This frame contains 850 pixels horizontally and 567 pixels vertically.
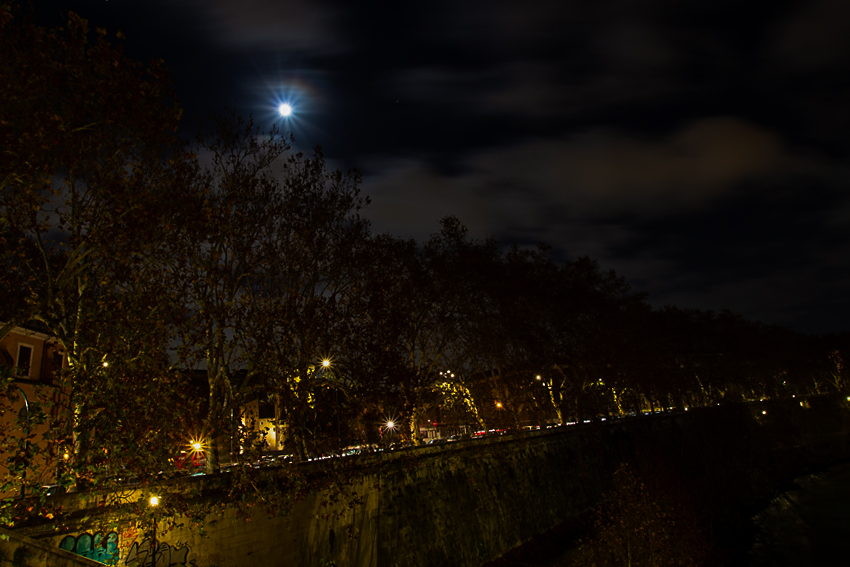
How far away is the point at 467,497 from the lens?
→ 786 inches

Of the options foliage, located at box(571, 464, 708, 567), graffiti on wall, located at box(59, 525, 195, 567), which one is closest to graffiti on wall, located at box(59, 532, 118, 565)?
graffiti on wall, located at box(59, 525, 195, 567)

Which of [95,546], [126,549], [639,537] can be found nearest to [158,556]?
[126,549]

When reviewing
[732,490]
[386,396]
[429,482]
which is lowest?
[732,490]

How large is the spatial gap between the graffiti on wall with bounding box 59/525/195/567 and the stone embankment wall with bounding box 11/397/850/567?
21 millimetres

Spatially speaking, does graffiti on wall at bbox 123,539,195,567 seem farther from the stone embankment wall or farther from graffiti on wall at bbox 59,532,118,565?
graffiti on wall at bbox 59,532,118,565

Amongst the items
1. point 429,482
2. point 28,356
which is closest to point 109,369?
→ point 429,482

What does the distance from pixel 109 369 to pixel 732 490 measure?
1267 inches

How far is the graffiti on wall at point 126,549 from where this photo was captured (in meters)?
10.1

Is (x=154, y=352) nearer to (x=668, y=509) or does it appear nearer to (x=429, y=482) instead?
(x=429, y=482)

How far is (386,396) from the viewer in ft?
51.9

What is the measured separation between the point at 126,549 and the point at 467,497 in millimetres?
12293

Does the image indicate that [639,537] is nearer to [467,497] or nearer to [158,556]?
[467,497]

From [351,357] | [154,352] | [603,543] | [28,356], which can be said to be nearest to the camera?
[154,352]

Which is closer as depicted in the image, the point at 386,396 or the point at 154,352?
the point at 154,352
